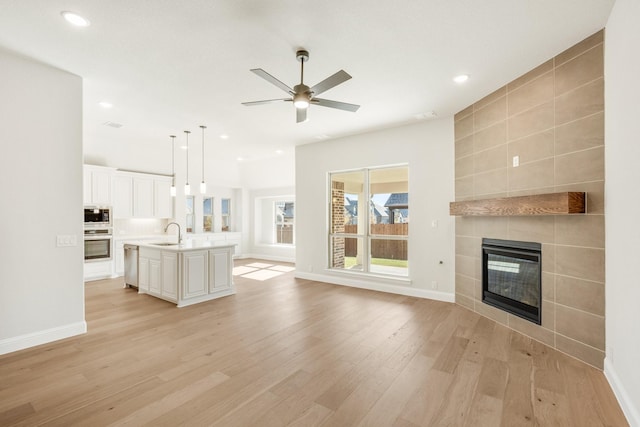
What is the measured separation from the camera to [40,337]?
3.19m

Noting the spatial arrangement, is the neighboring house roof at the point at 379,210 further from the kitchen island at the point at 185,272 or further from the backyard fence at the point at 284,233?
the backyard fence at the point at 284,233

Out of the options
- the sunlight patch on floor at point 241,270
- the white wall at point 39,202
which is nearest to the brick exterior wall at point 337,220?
the sunlight patch on floor at point 241,270

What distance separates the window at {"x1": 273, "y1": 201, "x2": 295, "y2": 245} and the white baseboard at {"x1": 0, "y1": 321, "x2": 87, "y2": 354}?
647cm

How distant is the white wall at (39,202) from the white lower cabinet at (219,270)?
1.74m

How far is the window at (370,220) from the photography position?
5547 millimetres

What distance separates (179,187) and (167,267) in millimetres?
3862

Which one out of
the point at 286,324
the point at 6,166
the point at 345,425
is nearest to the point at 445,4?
the point at 345,425

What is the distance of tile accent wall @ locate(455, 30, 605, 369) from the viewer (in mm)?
2746

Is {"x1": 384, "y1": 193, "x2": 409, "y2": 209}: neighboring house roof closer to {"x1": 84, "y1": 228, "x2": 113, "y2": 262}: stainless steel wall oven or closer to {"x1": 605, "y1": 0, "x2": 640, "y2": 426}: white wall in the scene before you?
{"x1": 605, "y1": 0, "x2": 640, "y2": 426}: white wall

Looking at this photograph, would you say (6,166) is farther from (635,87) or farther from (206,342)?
(635,87)

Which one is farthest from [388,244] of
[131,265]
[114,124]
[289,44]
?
[114,124]

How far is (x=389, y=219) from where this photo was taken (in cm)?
567

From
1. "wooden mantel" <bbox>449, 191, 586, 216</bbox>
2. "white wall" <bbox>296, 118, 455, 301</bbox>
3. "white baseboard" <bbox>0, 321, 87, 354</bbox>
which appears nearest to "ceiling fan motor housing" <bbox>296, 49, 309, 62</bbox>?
"wooden mantel" <bbox>449, 191, 586, 216</bbox>

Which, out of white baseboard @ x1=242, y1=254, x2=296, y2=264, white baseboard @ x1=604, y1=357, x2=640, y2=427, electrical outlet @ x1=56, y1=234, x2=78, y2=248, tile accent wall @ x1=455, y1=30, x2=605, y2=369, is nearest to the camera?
white baseboard @ x1=604, y1=357, x2=640, y2=427
